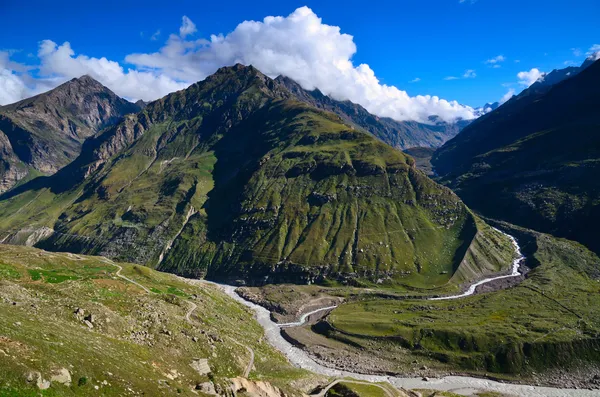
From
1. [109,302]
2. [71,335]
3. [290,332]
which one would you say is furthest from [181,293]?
[71,335]

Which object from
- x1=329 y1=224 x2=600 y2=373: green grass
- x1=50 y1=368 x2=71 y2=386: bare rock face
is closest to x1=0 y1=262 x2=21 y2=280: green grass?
x1=50 y1=368 x2=71 y2=386: bare rock face

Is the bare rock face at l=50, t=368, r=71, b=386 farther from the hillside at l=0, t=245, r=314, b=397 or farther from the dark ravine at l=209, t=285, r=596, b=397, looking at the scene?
the dark ravine at l=209, t=285, r=596, b=397

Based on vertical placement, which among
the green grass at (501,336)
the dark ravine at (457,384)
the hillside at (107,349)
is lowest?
the dark ravine at (457,384)

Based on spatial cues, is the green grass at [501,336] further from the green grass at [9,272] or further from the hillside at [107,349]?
the green grass at [9,272]

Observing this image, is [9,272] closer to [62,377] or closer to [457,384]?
[62,377]

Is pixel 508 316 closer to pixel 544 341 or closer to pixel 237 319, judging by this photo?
pixel 544 341

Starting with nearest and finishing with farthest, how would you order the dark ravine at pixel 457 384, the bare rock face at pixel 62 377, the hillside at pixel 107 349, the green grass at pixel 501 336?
the bare rock face at pixel 62 377
the hillside at pixel 107 349
the dark ravine at pixel 457 384
the green grass at pixel 501 336

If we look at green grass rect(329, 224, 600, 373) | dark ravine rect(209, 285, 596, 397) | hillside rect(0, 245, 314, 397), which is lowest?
dark ravine rect(209, 285, 596, 397)

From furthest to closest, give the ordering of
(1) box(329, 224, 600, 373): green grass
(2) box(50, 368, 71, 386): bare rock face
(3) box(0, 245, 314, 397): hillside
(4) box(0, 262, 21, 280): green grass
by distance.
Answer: (1) box(329, 224, 600, 373): green grass < (4) box(0, 262, 21, 280): green grass < (3) box(0, 245, 314, 397): hillside < (2) box(50, 368, 71, 386): bare rock face

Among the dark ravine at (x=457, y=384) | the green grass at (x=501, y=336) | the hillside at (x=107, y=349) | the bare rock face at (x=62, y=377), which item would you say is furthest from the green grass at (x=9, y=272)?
the green grass at (x=501, y=336)

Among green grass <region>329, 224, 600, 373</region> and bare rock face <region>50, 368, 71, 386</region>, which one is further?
green grass <region>329, 224, 600, 373</region>

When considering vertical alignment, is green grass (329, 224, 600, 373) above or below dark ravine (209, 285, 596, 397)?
above

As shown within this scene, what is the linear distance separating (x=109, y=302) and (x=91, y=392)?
157 feet

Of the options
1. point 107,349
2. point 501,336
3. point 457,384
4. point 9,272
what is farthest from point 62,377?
point 501,336
